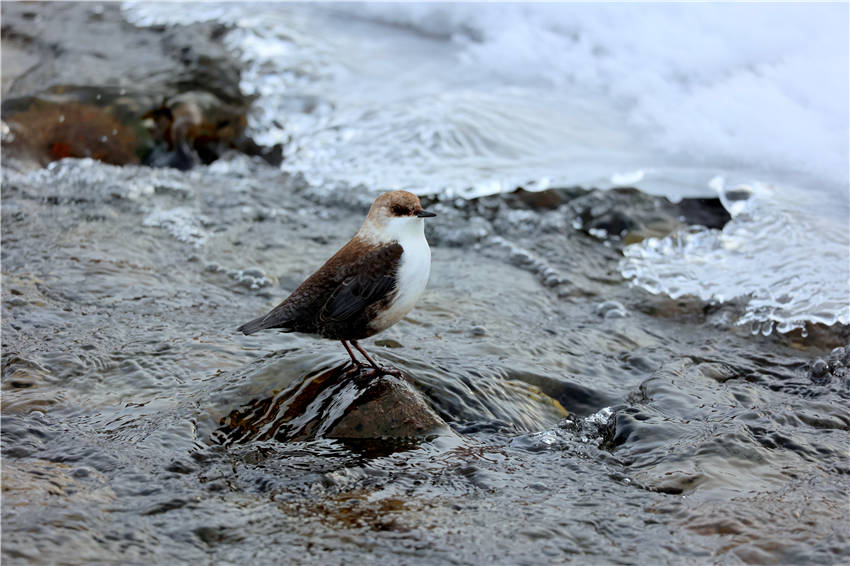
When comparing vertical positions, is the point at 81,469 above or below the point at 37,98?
below

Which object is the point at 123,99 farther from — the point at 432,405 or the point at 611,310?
the point at 432,405

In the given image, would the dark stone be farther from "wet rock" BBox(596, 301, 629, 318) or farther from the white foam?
"wet rock" BBox(596, 301, 629, 318)

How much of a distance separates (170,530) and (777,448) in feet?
8.27

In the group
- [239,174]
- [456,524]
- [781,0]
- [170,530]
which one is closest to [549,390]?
[456,524]

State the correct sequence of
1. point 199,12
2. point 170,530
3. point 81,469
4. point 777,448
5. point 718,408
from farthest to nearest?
point 199,12 < point 718,408 < point 777,448 < point 81,469 < point 170,530

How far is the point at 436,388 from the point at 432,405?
4.1 inches

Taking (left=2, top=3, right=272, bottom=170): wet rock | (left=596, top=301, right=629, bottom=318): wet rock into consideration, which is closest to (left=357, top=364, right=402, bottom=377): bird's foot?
(left=596, top=301, right=629, bottom=318): wet rock

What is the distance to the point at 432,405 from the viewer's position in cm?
356

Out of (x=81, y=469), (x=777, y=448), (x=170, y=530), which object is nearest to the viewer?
(x=170, y=530)

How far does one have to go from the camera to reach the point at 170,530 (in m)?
2.58

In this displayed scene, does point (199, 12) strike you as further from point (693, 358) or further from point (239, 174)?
point (693, 358)

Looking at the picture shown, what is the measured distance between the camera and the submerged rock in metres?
3.27

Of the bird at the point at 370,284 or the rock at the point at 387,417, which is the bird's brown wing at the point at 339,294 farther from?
the rock at the point at 387,417

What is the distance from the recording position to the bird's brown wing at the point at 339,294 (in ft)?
11.0
